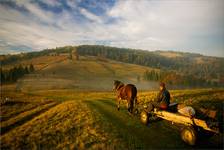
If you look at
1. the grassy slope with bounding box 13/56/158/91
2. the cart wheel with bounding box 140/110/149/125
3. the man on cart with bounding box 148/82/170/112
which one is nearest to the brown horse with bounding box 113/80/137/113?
the cart wheel with bounding box 140/110/149/125

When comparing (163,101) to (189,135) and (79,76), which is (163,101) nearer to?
(189,135)

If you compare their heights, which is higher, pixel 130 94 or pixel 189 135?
pixel 130 94

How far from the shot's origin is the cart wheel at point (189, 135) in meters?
9.88

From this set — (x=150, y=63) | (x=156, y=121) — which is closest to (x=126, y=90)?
(x=156, y=121)

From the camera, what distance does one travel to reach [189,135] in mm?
10172

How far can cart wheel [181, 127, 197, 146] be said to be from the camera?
9.88 meters

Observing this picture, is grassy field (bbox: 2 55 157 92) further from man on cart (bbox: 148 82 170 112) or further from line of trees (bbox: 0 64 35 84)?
man on cart (bbox: 148 82 170 112)

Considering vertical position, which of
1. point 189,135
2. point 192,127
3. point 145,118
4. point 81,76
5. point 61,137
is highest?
point 192,127

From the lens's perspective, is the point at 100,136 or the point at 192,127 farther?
the point at 100,136

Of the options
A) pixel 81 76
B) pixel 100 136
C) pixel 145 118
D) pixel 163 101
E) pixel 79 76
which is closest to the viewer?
pixel 100 136

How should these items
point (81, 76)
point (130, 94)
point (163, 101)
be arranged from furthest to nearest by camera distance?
1. point (81, 76)
2. point (130, 94)
3. point (163, 101)

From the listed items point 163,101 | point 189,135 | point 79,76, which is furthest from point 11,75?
point 189,135

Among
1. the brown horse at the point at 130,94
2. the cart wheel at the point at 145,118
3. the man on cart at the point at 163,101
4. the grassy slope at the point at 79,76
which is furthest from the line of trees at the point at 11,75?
the man on cart at the point at 163,101

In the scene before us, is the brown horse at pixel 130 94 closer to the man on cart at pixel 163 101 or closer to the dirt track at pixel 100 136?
the dirt track at pixel 100 136
